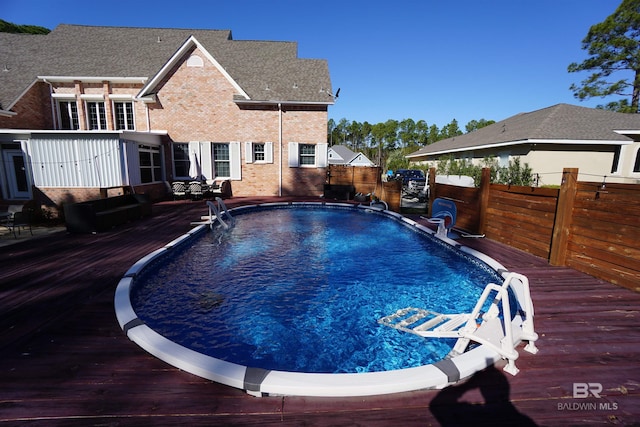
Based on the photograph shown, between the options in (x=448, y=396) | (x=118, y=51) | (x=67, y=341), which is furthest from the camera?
(x=118, y=51)

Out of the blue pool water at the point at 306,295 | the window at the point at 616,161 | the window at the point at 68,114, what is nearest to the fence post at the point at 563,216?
the blue pool water at the point at 306,295

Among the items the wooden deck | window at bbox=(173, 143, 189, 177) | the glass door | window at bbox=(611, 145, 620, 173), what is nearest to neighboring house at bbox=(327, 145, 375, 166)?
window at bbox=(173, 143, 189, 177)

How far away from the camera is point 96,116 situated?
16.8 meters

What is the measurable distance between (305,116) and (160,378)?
16.0 m

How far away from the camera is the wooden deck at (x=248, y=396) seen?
7.36 feet

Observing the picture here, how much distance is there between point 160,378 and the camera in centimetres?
264

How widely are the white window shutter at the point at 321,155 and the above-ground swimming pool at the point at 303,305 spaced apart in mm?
8436

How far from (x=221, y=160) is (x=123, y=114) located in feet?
21.0

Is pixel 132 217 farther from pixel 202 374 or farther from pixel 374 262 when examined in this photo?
pixel 202 374

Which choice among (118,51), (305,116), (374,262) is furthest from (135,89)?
(374,262)

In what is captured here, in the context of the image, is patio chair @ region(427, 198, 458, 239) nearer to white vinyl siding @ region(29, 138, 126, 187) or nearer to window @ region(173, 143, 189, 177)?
white vinyl siding @ region(29, 138, 126, 187)

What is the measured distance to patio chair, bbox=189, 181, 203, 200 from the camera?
15204mm

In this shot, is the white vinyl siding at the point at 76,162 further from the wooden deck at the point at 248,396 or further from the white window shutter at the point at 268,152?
the wooden deck at the point at 248,396

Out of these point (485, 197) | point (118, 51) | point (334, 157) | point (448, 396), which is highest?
point (118, 51)
